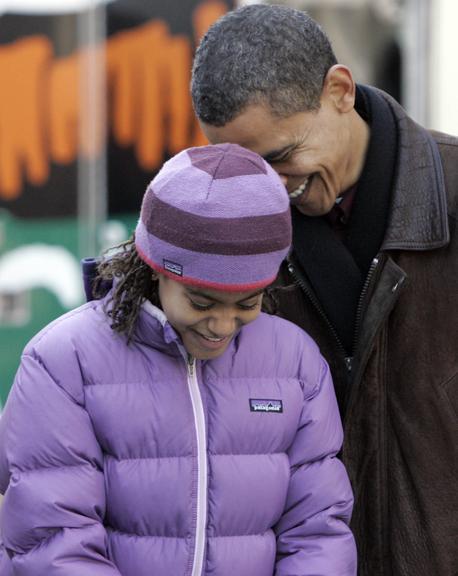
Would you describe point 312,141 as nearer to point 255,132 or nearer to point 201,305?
point 255,132

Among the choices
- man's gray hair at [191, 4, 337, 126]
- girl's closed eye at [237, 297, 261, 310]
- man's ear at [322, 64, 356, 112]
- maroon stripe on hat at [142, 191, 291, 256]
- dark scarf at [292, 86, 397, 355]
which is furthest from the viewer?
dark scarf at [292, 86, 397, 355]

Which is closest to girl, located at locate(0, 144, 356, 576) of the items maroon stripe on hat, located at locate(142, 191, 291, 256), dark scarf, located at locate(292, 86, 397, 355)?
maroon stripe on hat, located at locate(142, 191, 291, 256)

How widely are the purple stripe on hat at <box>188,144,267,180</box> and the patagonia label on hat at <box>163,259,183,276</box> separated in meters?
0.18

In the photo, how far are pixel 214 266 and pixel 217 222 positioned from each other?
0.08 metres

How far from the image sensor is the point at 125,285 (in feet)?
8.07

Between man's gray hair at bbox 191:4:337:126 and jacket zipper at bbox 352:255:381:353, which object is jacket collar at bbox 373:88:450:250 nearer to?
jacket zipper at bbox 352:255:381:353

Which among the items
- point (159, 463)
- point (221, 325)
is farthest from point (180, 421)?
point (221, 325)

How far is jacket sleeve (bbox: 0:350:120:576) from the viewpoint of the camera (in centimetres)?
228

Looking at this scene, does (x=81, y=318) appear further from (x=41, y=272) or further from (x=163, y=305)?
(x=41, y=272)

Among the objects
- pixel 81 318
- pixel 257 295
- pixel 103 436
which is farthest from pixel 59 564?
pixel 257 295

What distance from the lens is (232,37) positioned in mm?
2561

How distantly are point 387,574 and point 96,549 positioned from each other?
0.80 meters

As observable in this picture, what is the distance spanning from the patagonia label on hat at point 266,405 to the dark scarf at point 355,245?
364 mm

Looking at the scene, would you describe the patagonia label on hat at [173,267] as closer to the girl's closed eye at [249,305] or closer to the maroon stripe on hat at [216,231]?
the maroon stripe on hat at [216,231]
